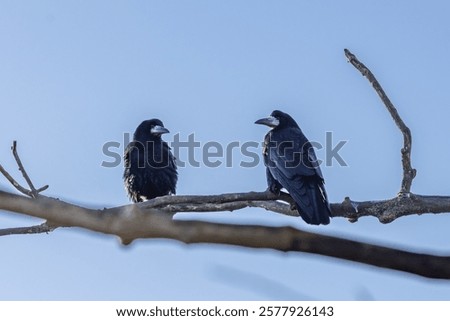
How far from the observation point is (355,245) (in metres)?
1.00

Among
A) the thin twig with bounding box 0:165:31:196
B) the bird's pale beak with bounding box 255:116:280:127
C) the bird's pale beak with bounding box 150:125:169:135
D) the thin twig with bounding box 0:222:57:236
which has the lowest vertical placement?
the thin twig with bounding box 0:222:57:236

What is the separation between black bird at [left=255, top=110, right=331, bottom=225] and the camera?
4.22 metres

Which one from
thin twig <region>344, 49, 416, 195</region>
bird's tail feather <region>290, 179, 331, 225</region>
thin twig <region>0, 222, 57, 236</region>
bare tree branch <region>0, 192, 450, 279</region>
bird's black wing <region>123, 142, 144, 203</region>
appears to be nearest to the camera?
bare tree branch <region>0, 192, 450, 279</region>

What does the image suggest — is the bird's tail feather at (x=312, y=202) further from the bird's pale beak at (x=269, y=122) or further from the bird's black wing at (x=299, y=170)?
the bird's pale beak at (x=269, y=122)

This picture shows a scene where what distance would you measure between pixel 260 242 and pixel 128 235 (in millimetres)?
199

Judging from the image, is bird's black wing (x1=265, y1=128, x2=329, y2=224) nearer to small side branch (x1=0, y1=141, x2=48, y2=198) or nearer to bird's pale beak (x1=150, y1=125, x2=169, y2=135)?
bird's pale beak (x1=150, y1=125, x2=169, y2=135)

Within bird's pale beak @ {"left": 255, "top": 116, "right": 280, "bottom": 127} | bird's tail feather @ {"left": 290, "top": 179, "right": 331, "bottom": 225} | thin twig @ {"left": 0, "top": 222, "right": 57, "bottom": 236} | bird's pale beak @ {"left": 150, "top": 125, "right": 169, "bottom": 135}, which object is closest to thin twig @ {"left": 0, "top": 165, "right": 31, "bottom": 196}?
thin twig @ {"left": 0, "top": 222, "right": 57, "bottom": 236}

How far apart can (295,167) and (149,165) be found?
266 cm

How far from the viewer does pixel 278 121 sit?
612 cm

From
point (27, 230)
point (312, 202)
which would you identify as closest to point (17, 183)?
point (27, 230)

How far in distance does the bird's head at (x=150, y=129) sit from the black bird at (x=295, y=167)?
5.42 feet

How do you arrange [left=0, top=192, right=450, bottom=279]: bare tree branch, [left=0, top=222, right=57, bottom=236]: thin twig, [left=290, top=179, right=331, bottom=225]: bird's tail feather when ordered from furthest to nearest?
[left=290, top=179, right=331, bottom=225]: bird's tail feather → [left=0, top=222, right=57, bottom=236]: thin twig → [left=0, top=192, right=450, bottom=279]: bare tree branch

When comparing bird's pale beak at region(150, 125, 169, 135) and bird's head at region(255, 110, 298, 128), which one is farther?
bird's pale beak at region(150, 125, 169, 135)

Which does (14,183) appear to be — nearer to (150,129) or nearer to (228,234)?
(228,234)
